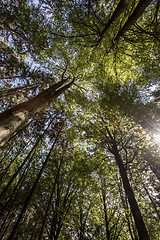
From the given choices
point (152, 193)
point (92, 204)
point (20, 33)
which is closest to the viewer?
point (20, 33)

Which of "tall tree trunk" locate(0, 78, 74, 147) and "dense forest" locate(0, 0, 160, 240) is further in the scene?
"dense forest" locate(0, 0, 160, 240)

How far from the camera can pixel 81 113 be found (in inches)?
309

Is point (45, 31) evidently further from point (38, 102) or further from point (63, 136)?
point (63, 136)

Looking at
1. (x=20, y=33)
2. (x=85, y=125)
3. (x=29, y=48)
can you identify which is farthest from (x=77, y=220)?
(x=20, y=33)

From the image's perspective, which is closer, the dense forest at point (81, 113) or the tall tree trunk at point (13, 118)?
the tall tree trunk at point (13, 118)

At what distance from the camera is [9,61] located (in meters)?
4.70

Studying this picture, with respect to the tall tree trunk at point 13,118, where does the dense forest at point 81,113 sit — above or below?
above

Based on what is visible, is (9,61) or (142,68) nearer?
(9,61)

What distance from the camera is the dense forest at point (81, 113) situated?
4836 millimetres

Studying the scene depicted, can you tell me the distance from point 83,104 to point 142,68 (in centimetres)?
478

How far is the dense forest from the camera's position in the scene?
4836 millimetres

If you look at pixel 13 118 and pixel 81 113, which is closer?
pixel 13 118

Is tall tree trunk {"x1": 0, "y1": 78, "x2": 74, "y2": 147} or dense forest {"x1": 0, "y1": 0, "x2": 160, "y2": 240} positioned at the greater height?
dense forest {"x1": 0, "y1": 0, "x2": 160, "y2": 240}

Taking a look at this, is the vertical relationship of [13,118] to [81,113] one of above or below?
below
